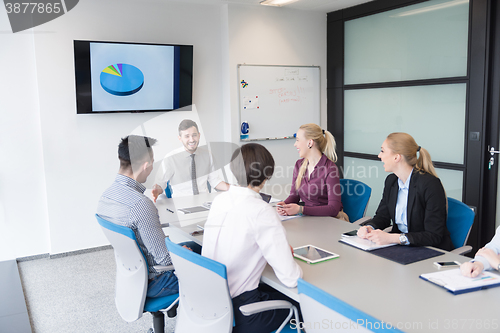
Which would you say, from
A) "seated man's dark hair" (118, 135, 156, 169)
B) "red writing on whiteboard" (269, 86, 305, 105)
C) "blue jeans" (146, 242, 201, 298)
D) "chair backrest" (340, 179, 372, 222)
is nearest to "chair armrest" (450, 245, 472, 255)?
"chair backrest" (340, 179, 372, 222)

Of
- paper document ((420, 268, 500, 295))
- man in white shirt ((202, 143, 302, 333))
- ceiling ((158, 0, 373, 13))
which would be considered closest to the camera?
paper document ((420, 268, 500, 295))

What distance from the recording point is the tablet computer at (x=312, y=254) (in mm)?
2053

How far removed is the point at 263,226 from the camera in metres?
1.79

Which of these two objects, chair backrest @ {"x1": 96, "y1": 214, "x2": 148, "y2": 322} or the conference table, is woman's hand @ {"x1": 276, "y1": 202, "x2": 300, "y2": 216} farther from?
chair backrest @ {"x1": 96, "y1": 214, "x2": 148, "y2": 322}

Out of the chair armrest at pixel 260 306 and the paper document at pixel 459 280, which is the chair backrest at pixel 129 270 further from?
the paper document at pixel 459 280

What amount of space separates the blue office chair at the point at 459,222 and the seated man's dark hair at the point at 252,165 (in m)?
1.35

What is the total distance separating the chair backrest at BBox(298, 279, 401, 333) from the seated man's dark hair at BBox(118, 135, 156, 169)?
143 cm

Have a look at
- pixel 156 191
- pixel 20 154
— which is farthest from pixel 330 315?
pixel 20 154

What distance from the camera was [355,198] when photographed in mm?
3406

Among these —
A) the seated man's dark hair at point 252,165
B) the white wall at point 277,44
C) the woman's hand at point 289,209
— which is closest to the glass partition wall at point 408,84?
the white wall at point 277,44

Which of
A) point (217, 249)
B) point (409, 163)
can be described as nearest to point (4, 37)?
point (217, 249)

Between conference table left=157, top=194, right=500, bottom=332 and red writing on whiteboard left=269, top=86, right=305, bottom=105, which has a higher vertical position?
red writing on whiteboard left=269, top=86, right=305, bottom=105

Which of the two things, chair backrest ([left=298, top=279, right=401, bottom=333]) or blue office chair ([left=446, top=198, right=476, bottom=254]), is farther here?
blue office chair ([left=446, top=198, right=476, bottom=254])

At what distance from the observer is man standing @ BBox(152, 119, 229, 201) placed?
383 cm
